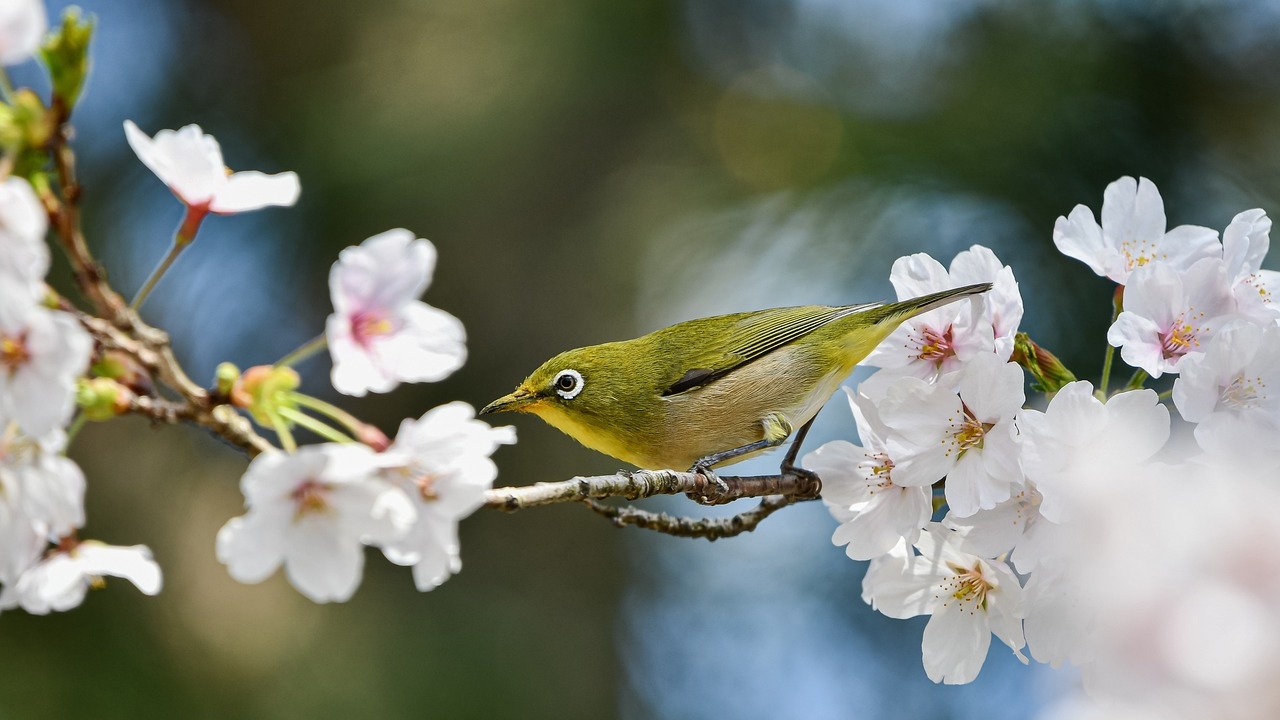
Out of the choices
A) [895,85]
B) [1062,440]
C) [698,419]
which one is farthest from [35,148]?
[895,85]

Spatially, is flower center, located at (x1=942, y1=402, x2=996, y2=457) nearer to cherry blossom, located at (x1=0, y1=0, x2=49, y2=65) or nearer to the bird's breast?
the bird's breast

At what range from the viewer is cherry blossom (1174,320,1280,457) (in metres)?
1.37

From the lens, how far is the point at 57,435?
0.98m

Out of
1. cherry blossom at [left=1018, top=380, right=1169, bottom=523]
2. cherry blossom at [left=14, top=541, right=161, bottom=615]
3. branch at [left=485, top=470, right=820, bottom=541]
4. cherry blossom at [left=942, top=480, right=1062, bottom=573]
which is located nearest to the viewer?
cherry blossom at [left=14, top=541, right=161, bottom=615]

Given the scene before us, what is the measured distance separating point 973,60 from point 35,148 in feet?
12.6

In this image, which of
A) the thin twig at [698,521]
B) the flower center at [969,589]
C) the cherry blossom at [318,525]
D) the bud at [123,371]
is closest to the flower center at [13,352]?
the bud at [123,371]

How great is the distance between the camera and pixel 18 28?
0.96 metres

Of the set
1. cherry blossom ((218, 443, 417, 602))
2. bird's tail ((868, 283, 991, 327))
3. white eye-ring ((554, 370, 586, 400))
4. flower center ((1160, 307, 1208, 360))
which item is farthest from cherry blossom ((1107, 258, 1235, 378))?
white eye-ring ((554, 370, 586, 400))

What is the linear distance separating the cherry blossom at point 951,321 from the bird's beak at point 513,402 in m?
0.93

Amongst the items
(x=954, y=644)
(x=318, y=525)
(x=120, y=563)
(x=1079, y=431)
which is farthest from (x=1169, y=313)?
(x=120, y=563)

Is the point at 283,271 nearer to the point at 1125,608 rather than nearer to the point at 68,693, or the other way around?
the point at 68,693

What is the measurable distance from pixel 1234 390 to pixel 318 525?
47.9 inches

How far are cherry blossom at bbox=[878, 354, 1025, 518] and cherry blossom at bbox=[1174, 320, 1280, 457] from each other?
0.73 feet

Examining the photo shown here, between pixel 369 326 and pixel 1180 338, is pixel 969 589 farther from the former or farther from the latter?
pixel 369 326
